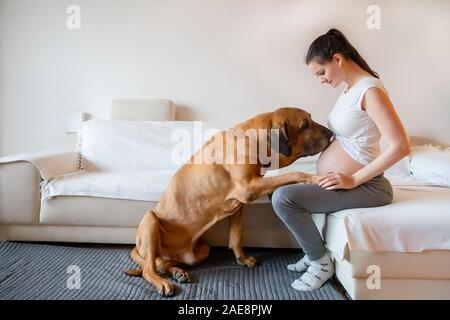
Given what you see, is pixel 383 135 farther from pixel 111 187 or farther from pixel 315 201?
pixel 111 187

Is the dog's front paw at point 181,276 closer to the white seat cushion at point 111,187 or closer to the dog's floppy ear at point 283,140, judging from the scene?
the white seat cushion at point 111,187

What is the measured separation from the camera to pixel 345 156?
1325 mm

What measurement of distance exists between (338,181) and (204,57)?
70.7 inches

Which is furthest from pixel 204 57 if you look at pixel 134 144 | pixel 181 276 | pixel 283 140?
pixel 181 276

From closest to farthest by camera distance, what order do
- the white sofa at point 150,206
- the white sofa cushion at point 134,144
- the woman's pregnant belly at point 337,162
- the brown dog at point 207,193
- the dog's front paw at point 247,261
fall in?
the white sofa at point 150,206 → the woman's pregnant belly at point 337,162 → the brown dog at point 207,193 → the dog's front paw at point 247,261 → the white sofa cushion at point 134,144

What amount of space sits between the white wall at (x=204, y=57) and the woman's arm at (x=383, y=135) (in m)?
1.48

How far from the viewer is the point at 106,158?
232cm

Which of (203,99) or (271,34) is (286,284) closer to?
(203,99)

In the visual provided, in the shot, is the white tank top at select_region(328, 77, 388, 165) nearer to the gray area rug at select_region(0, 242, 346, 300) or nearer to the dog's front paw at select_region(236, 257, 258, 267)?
the gray area rug at select_region(0, 242, 346, 300)

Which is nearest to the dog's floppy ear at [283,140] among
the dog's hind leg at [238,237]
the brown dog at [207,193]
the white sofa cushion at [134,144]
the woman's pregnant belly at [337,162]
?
the brown dog at [207,193]

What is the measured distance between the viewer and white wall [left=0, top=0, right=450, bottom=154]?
8.54 ft

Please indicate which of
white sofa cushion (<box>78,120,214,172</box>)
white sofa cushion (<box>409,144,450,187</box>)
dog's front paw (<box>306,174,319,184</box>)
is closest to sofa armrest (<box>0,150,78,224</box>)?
white sofa cushion (<box>78,120,214,172</box>)

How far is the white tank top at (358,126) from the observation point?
1262 mm

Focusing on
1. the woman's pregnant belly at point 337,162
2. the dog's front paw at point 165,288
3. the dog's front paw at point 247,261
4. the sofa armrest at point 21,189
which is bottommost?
the dog's front paw at point 247,261
